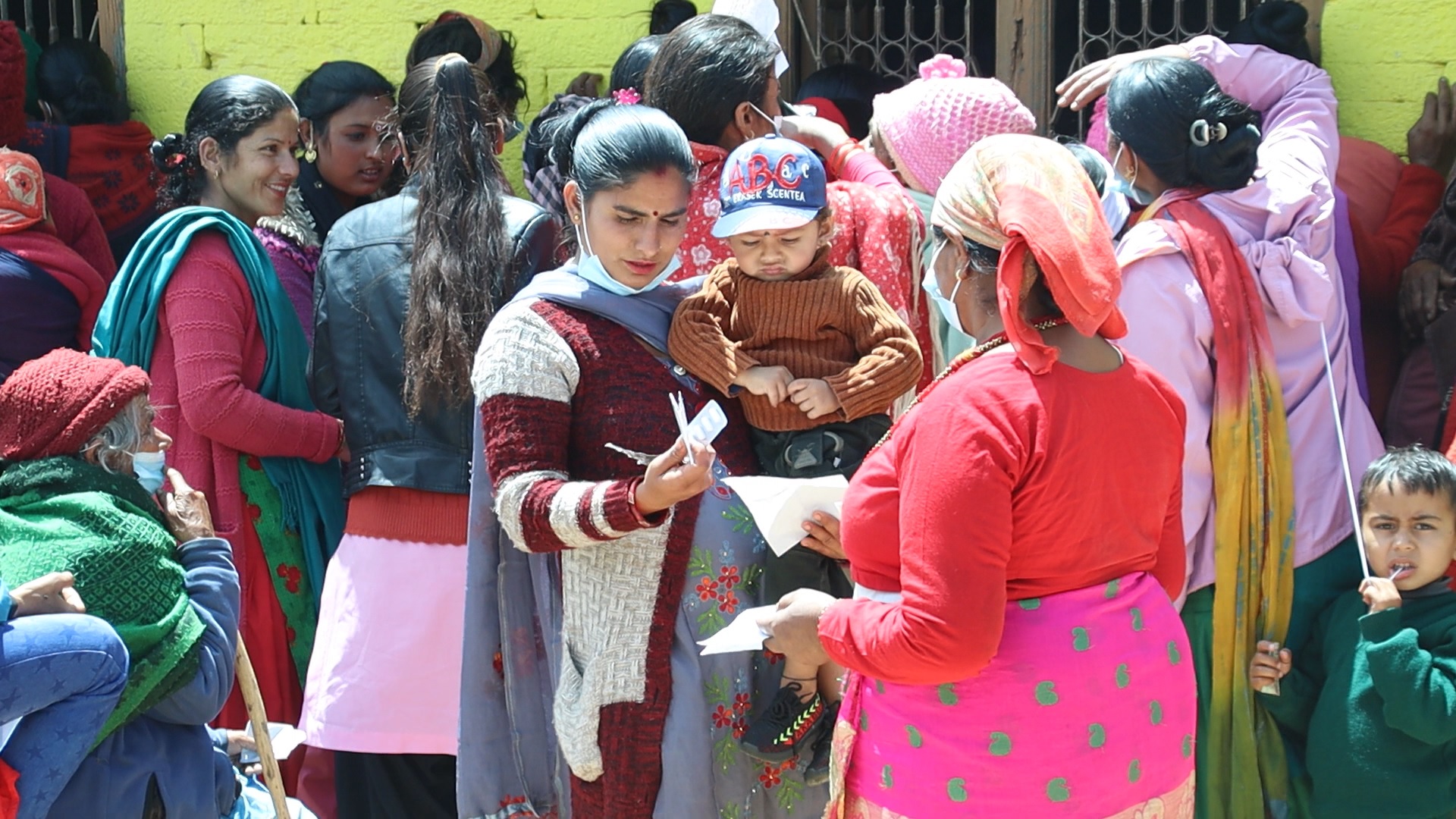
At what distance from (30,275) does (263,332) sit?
811mm

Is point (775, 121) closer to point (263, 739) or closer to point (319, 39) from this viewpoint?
point (263, 739)

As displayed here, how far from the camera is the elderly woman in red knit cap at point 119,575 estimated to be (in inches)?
110

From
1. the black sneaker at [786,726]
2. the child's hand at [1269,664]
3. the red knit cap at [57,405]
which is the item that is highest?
the red knit cap at [57,405]

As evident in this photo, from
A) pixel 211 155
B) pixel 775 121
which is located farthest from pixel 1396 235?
pixel 211 155

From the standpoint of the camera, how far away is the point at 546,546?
273cm

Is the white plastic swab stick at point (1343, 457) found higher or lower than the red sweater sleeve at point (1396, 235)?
lower

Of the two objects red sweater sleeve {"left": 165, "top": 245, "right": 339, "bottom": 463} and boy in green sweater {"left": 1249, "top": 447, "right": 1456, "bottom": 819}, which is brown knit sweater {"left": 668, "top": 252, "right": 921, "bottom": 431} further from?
red sweater sleeve {"left": 165, "top": 245, "right": 339, "bottom": 463}

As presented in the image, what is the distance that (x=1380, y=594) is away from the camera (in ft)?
10.7

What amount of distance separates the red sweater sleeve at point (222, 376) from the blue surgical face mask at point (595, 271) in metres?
1.23

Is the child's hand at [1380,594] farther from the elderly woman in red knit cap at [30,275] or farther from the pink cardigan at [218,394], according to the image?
the elderly woman in red knit cap at [30,275]

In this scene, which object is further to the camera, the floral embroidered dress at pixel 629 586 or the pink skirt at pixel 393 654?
the pink skirt at pixel 393 654

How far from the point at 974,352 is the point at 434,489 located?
1636mm

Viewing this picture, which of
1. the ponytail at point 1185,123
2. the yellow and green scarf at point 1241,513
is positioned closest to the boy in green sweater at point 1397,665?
the yellow and green scarf at point 1241,513

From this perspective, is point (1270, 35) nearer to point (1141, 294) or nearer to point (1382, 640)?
point (1141, 294)
